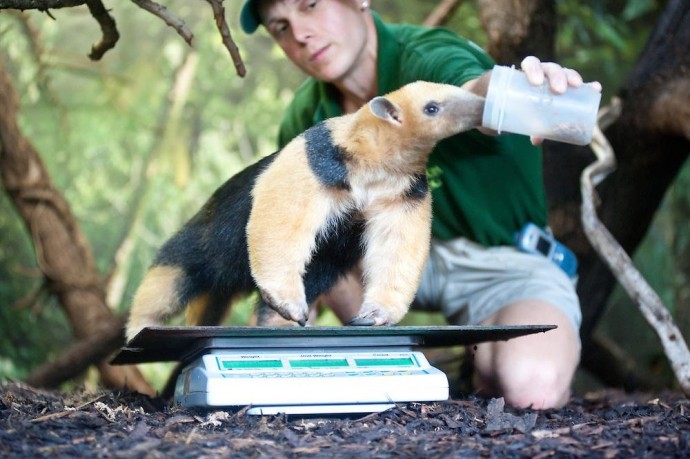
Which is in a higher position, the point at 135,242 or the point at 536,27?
the point at 536,27

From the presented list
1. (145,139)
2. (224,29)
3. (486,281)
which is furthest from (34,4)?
(145,139)

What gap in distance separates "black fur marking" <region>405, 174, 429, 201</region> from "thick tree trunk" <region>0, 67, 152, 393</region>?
7.26 feet

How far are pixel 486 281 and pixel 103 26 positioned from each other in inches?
61.7

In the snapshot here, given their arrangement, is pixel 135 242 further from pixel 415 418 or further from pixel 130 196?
pixel 415 418

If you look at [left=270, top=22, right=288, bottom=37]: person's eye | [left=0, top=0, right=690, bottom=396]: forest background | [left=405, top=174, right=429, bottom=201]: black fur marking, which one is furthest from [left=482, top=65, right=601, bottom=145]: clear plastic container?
[left=0, top=0, right=690, bottom=396]: forest background

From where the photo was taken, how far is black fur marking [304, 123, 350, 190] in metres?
2.23

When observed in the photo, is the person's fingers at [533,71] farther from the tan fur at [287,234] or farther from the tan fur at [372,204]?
the tan fur at [287,234]

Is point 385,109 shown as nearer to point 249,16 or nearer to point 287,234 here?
point 287,234

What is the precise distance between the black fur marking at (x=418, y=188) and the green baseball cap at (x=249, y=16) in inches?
41.1

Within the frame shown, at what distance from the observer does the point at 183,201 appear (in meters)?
5.93

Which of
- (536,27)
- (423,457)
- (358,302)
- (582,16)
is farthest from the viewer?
(582,16)

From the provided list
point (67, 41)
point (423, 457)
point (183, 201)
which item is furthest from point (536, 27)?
point (67, 41)

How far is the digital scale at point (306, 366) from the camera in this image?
1937mm

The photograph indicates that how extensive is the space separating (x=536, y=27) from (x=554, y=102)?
154cm
